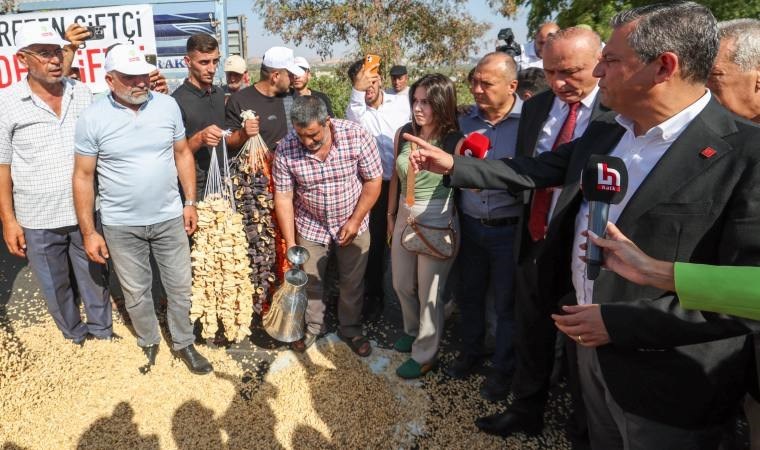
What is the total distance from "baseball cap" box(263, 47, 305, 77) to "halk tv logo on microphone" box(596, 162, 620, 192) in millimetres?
3293

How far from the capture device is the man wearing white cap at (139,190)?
315cm

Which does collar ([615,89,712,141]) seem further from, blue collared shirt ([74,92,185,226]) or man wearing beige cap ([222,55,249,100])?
man wearing beige cap ([222,55,249,100])

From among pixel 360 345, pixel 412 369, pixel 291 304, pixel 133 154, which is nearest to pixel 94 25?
pixel 133 154

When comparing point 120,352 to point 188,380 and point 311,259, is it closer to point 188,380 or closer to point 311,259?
point 188,380

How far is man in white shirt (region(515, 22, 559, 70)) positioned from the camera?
5.61 metres

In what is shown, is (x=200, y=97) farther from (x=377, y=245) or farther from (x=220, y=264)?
(x=377, y=245)

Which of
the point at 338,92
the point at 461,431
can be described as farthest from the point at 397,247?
the point at 338,92

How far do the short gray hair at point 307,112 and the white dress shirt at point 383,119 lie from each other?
97 cm

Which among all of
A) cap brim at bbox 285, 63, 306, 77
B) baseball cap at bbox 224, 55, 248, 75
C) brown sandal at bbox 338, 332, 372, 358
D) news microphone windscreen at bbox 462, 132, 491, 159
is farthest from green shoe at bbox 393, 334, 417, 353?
baseball cap at bbox 224, 55, 248, 75

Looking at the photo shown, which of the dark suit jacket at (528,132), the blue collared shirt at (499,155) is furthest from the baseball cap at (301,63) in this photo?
the dark suit jacket at (528,132)

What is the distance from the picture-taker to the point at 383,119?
14.0 feet

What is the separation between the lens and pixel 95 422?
3072 mm

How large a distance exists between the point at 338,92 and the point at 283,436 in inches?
328

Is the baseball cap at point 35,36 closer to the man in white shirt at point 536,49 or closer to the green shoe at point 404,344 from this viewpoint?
the green shoe at point 404,344
